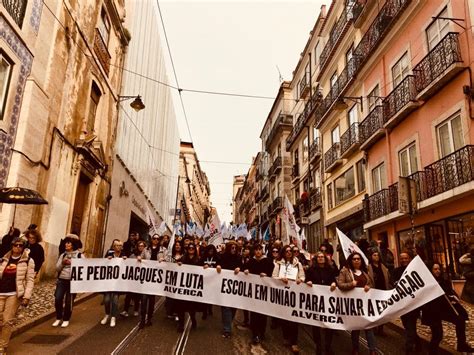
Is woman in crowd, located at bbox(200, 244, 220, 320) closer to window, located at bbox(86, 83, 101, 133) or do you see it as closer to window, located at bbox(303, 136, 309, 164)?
window, located at bbox(86, 83, 101, 133)

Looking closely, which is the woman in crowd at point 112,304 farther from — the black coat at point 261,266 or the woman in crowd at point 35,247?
the black coat at point 261,266

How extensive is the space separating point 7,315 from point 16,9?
8007 millimetres

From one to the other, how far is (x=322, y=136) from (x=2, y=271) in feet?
65.7

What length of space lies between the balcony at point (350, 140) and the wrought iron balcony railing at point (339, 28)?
521 centimetres

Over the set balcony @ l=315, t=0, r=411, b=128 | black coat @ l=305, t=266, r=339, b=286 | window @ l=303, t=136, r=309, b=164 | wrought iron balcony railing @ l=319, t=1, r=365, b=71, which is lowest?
black coat @ l=305, t=266, r=339, b=286

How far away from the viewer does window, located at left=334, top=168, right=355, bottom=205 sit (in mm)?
18578

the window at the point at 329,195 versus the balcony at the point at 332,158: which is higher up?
the balcony at the point at 332,158

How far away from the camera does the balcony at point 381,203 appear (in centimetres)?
1373

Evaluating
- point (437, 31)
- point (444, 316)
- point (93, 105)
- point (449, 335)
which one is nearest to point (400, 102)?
point (437, 31)

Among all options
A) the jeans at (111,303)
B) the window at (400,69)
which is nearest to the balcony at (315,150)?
the window at (400,69)

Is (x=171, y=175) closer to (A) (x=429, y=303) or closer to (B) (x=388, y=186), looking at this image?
(B) (x=388, y=186)

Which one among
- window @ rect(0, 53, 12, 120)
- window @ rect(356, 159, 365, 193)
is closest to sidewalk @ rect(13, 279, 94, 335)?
window @ rect(0, 53, 12, 120)

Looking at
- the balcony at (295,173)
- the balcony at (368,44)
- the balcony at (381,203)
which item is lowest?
the balcony at (381,203)

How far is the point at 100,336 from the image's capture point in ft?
19.8
